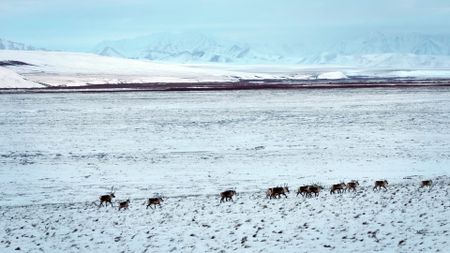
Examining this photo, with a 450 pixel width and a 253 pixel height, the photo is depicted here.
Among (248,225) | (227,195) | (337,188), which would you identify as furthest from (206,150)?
(248,225)

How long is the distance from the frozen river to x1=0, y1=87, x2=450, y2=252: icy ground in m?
0.06

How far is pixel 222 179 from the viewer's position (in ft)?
51.4

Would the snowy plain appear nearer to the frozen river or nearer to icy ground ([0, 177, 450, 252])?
the frozen river

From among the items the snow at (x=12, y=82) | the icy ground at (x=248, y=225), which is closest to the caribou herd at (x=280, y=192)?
the icy ground at (x=248, y=225)

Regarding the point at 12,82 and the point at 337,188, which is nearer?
the point at 337,188

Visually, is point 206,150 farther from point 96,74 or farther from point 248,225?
point 96,74

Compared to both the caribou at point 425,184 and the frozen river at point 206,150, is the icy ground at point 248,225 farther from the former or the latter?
the frozen river at point 206,150

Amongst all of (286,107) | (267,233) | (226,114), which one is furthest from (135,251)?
(286,107)

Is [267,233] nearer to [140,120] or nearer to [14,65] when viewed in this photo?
[140,120]

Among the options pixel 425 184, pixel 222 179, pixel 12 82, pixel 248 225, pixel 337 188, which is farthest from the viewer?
pixel 12 82

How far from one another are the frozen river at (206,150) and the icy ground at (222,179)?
0.06m

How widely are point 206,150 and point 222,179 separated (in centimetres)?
569

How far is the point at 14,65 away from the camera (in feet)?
417

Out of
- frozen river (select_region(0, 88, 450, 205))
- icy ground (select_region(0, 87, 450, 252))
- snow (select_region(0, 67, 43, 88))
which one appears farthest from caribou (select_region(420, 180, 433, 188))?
snow (select_region(0, 67, 43, 88))
